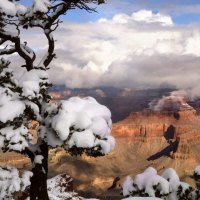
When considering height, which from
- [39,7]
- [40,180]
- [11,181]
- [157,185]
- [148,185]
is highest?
[39,7]

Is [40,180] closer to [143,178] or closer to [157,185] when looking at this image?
[157,185]

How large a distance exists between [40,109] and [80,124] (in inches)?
89.1

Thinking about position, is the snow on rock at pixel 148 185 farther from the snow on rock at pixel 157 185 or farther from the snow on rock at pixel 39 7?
the snow on rock at pixel 39 7

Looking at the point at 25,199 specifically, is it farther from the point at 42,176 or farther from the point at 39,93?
the point at 39,93

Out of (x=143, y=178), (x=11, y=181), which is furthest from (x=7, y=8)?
(x=143, y=178)

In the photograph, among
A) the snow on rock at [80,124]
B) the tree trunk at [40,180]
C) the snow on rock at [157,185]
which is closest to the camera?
the snow on rock at [80,124]

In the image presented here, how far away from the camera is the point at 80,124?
16.3 m

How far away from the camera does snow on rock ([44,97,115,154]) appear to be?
16.2m

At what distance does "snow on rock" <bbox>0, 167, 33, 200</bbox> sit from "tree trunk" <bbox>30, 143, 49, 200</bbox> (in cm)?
30

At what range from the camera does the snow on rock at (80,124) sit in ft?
53.2

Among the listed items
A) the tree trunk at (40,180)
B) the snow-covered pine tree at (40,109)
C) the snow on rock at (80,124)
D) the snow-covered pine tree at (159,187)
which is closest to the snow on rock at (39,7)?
the snow-covered pine tree at (40,109)

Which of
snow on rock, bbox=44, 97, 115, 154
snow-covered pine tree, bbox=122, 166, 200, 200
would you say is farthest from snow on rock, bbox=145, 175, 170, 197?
snow on rock, bbox=44, 97, 115, 154

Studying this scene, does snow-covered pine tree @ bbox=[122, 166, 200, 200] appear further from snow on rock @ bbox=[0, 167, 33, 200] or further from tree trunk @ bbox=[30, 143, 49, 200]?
snow on rock @ bbox=[0, 167, 33, 200]

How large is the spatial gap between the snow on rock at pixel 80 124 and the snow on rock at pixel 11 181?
2.87 meters
